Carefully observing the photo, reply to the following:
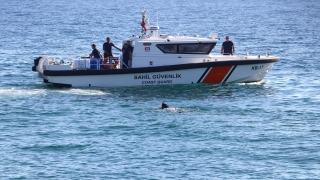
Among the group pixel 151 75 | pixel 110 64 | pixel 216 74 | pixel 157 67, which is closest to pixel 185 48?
pixel 157 67

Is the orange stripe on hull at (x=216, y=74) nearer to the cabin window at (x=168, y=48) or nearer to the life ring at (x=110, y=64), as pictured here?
the cabin window at (x=168, y=48)

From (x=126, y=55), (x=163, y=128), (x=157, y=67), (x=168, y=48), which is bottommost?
(x=163, y=128)

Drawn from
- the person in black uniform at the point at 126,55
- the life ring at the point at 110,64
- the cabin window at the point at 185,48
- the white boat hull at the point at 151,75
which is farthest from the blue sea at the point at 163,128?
the cabin window at the point at 185,48

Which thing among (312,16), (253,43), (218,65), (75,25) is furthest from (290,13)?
(218,65)

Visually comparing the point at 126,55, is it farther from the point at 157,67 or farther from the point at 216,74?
the point at 216,74

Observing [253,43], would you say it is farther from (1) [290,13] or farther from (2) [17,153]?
(1) [290,13]

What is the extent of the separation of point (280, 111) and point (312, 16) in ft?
189

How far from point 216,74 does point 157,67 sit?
2.62 metres

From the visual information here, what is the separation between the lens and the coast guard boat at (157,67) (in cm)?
3378

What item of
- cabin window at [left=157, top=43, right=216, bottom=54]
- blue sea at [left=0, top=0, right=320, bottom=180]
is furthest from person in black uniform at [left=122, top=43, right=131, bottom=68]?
cabin window at [left=157, top=43, right=216, bottom=54]

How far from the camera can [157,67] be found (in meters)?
33.8

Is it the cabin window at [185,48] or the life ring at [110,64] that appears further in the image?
the life ring at [110,64]

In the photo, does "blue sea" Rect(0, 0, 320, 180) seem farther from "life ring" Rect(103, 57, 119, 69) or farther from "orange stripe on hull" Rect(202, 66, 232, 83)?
"life ring" Rect(103, 57, 119, 69)

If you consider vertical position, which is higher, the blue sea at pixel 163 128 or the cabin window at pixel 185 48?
the cabin window at pixel 185 48
